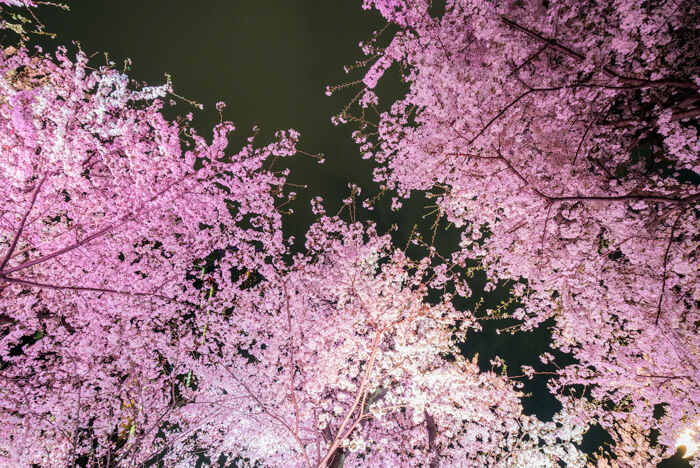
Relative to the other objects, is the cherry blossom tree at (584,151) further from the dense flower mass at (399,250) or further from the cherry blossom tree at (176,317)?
the cherry blossom tree at (176,317)

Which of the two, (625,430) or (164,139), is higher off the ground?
(164,139)

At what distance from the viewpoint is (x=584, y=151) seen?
4.84 meters

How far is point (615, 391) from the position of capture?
761 cm

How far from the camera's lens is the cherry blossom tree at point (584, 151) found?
3.95m

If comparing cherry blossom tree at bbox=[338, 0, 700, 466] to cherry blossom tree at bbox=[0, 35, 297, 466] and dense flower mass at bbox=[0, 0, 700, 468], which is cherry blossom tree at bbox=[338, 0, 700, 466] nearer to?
dense flower mass at bbox=[0, 0, 700, 468]

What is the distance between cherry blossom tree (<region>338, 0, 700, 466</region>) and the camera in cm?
395

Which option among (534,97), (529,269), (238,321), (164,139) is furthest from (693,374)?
(238,321)

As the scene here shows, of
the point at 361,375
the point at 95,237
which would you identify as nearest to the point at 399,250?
the point at 361,375

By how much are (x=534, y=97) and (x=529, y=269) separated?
3.98m

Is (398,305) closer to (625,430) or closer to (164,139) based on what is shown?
(164,139)

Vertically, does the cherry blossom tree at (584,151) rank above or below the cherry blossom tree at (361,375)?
above

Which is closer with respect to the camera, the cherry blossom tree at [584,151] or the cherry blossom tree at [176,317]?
the cherry blossom tree at [584,151]

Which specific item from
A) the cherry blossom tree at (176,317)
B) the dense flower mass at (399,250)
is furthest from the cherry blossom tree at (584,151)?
the cherry blossom tree at (176,317)

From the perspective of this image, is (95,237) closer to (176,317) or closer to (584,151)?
(176,317)
